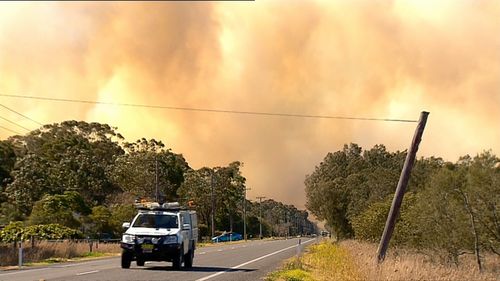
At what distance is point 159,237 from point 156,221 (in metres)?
1.38

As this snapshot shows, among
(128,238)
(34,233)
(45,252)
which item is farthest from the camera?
(34,233)

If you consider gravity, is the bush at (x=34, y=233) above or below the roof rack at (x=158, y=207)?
above

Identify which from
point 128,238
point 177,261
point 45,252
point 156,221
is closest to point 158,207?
point 156,221

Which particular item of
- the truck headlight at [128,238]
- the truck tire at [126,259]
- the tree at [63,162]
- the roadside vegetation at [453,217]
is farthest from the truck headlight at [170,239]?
the tree at [63,162]

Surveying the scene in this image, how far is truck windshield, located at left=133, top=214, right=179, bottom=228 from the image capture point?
23.1m

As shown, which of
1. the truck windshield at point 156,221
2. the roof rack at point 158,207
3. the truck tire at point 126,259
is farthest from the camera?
the roof rack at point 158,207

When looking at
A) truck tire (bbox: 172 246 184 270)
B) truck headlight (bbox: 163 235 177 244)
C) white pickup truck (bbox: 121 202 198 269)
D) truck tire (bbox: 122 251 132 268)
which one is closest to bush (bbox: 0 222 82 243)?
truck tire (bbox: 122 251 132 268)

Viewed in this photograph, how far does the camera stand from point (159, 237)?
22.0 meters

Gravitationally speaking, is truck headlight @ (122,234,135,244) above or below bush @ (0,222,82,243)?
below

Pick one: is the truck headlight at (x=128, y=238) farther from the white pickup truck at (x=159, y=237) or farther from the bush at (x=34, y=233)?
the bush at (x=34, y=233)

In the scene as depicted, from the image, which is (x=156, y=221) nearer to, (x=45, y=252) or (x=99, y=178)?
(x=45, y=252)

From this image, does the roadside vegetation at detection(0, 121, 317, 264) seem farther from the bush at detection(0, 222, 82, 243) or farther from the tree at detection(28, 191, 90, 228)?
the bush at detection(0, 222, 82, 243)

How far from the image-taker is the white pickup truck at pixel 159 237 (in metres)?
22.1

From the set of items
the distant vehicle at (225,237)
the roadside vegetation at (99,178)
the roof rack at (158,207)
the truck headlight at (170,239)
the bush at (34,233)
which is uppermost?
the roadside vegetation at (99,178)
